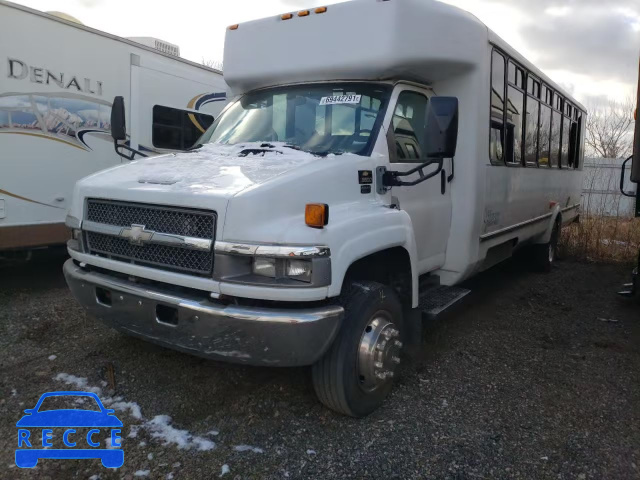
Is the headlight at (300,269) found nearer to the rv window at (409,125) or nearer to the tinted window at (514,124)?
the rv window at (409,125)

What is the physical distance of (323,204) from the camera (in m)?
3.04

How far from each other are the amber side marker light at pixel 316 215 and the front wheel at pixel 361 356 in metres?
0.63

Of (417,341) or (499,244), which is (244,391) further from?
(499,244)

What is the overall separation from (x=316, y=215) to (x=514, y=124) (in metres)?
3.74

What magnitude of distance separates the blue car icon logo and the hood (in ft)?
4.82

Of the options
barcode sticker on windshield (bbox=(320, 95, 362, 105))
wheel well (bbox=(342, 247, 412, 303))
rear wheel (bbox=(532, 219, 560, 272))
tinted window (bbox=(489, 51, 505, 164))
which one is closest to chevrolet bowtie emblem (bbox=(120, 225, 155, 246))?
wheel well (bbox=(342, 247, 412, 303))

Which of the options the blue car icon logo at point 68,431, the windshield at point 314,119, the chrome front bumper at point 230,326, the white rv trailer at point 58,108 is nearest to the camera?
the chrome front bumper at point 230,326

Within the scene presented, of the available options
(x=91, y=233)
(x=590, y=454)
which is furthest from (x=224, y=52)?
(x=590, y=454)

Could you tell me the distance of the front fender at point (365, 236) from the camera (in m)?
3.05

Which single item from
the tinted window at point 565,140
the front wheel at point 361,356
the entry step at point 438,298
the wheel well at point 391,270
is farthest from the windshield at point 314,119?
Result: the tinted window at point 565,140

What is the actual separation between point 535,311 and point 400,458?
3730 mm

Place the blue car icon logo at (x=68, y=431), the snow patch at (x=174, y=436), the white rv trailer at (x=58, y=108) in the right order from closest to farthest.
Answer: the blue car icon logo at (x=68, y=431) → the snow patch at (x=174, y=436) → the white rv trailer at (x=58, y=108)

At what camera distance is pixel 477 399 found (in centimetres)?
384

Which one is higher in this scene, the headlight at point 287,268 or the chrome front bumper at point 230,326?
the headlight at point 287,268
